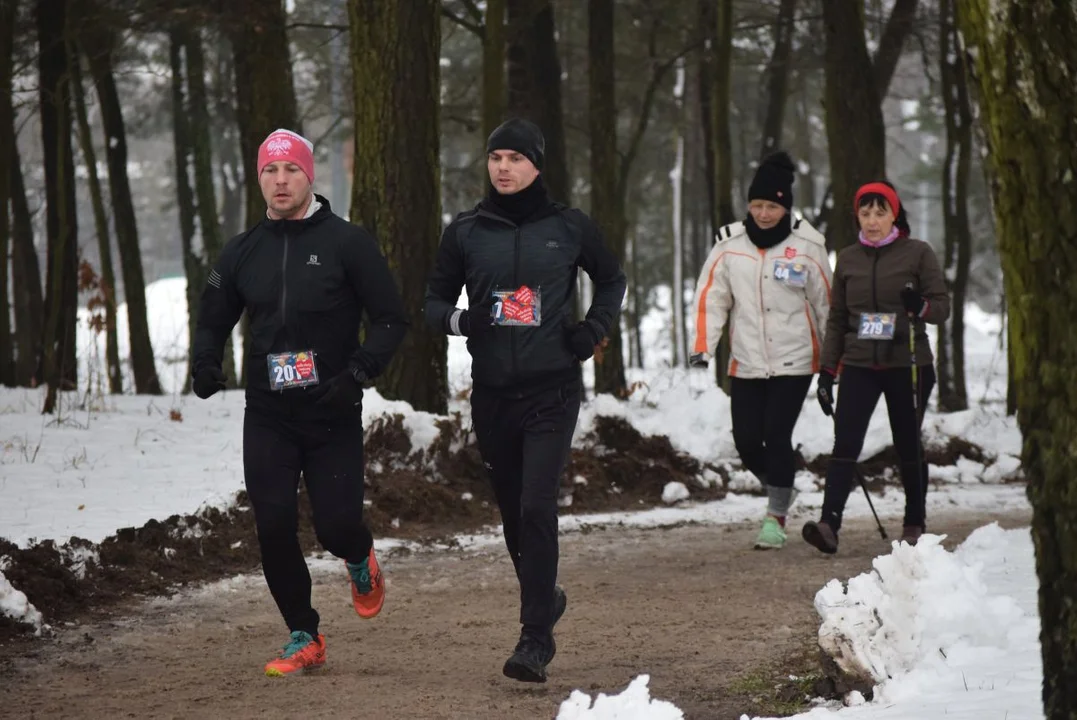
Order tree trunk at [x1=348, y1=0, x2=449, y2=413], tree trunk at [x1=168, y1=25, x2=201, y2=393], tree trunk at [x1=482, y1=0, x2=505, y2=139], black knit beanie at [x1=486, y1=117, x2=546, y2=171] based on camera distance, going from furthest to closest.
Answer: tree trunk at [x1=168, y1=25, x2=201, y2=393]
tree trunk at [x1=482, y1=0, x2=505, y2=139]
tree trunk at [x1=348, y1=0, x2=449, y2=413]
black knit beanie at [x1=486, y1=117, x2=546, y2=171]

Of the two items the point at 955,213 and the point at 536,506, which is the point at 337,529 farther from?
the point at 955,213

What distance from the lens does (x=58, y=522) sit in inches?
334

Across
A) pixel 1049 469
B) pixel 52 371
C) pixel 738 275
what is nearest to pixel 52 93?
pixel 52 371

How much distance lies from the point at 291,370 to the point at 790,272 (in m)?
3.95

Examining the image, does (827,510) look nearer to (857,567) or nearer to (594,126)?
(857,567)

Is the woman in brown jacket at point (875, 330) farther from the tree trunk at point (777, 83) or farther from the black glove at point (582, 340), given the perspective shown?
the tree trunk at point (777, 83)

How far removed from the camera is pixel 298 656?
596cm

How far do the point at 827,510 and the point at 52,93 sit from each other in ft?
28.4

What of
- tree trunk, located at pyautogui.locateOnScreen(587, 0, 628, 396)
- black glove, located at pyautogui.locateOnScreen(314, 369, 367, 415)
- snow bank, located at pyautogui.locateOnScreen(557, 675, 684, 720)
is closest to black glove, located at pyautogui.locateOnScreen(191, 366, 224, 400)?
black glove, located at pyautogui.locateOnScreen(314, 369, 367, 415)

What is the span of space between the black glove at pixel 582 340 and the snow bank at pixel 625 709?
171 centimetres

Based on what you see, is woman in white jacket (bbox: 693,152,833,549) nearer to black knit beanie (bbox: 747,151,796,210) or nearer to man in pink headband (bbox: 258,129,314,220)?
black knit beanie (bbox: 747,151,796,210)

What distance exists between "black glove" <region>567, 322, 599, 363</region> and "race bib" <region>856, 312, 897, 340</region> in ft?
10.1

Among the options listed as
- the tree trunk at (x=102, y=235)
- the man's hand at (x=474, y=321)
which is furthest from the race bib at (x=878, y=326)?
the tree trunk at (x=102, y=235)

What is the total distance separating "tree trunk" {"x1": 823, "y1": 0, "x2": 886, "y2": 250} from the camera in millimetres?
14766
